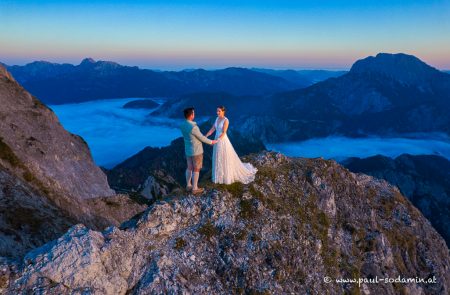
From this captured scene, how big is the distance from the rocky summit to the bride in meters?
0.99

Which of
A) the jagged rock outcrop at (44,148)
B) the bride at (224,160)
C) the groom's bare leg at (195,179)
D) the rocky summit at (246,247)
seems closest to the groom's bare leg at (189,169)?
the groom's bare leg at (195,179)

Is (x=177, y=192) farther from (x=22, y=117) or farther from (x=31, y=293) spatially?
(x=22, y=117)

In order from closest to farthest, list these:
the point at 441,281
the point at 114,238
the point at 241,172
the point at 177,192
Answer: the point at 114,238 → the point at 177,192 → the point at 241,172 → the point at 441,281

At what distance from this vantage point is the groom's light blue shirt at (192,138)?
22953 millimetres

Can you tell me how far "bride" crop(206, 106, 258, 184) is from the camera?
82.2 feet

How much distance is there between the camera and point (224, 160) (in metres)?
26.7

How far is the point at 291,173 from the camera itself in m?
38.7

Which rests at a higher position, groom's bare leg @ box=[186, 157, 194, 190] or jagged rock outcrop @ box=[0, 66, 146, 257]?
groom's bare leg @ box=[186, 157, 194, 190]

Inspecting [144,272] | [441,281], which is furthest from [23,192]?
[441,281]

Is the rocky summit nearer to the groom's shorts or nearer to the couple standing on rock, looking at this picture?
the couple standing on rock

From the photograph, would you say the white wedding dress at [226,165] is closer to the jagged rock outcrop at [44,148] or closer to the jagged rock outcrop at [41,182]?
the jagged rock outcrop at [41,182]

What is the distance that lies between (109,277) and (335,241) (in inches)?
1041

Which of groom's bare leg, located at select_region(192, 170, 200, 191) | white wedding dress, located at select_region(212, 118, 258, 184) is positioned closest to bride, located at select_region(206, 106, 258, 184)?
white wedding dress, located at select_region(212, 118, 258, 184)

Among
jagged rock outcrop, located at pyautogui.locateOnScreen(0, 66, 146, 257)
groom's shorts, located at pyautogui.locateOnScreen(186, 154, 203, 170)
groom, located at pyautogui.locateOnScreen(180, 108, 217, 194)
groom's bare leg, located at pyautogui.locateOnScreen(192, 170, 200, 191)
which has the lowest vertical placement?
jagged rock outcrop, located at pyautogui.locateOnScreen(0, 66, 146, 257)
